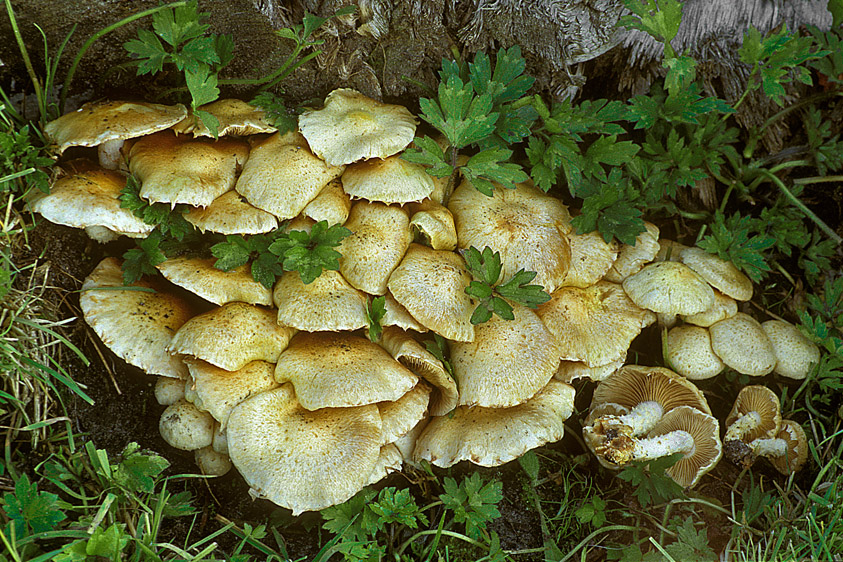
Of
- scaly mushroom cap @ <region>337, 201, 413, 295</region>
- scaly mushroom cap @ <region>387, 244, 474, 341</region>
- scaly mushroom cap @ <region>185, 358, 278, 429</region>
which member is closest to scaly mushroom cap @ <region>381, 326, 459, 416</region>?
scaly mushroom cap @ <region>387, 244, 474, 341</region>

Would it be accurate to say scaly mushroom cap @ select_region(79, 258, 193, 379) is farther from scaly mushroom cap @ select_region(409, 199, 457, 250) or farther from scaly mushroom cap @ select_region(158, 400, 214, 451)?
scaly mushroom cap @ select_region(409, 199, 457, 250)

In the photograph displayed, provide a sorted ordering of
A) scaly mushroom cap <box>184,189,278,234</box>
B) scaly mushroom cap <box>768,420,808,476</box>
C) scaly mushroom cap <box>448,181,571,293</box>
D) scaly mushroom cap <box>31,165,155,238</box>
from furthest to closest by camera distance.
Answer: scaly mushroom cap <box>768,420,808,476</box>, scaly mushroom cap <box>448,181,571,293</box>, scaly mushroom cap <box>184,189,278,234</box>, scaly mushroom cap <box>31,165,155,238</box>

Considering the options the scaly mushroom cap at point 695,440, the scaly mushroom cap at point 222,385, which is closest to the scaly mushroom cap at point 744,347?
the scaly mushroom cap at point 695,440

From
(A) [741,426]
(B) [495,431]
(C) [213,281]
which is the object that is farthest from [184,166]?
(A) [741,426]

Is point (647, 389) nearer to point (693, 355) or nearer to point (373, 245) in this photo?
point (693, 355)

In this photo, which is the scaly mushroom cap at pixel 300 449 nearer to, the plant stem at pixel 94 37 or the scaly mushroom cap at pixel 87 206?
the scaly mushroom cap at pixel 87 206
